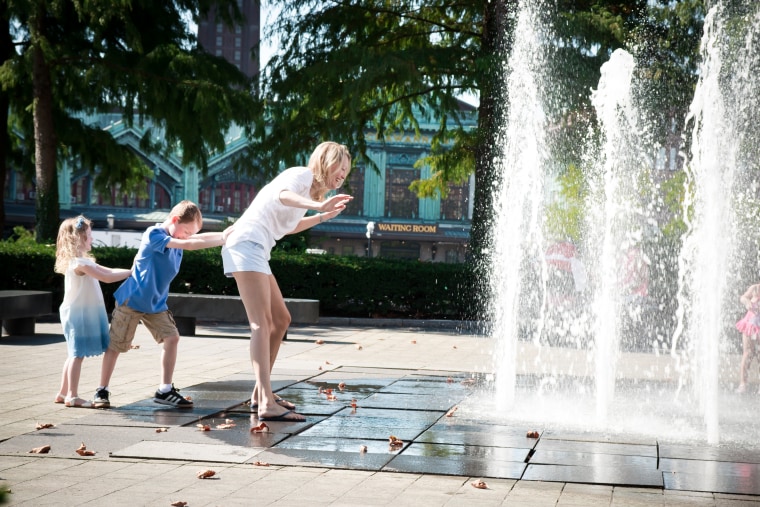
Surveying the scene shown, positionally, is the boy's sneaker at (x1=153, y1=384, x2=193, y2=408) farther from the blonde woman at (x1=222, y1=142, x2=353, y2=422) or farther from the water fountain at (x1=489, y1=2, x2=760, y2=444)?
the water fountain at (x1=489, y1=2, x2=760, y2=444)

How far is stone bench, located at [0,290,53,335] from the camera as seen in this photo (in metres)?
11.7

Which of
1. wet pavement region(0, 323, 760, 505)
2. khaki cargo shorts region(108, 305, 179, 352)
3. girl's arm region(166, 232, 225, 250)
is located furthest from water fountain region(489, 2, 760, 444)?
khaki cargo shorts region(108, 305, 179, 352)

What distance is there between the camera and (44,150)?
742 inches

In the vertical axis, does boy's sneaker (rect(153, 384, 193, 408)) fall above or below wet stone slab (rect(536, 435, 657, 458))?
above

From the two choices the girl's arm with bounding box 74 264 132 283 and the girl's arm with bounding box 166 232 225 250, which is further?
the girl's arm with bounding box 74 264 132 283

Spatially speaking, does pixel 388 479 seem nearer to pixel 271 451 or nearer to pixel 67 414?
pixel 271 451

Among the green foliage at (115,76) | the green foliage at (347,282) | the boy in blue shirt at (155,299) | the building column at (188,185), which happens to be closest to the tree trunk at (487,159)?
the green foliage at (347,282)

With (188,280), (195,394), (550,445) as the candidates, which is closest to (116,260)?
(188,280)

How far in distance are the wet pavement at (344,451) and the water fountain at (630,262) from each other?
0.64 meters

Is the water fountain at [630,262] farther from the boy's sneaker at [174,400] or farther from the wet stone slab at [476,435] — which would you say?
the boy's sneaker at [174,400]

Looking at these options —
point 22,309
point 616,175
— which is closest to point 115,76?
point 22,309

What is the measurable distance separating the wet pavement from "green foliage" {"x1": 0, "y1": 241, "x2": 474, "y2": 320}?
26.1 feet

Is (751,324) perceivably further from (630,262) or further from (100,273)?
(630,262)

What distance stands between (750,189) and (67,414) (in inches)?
632
